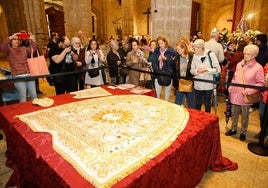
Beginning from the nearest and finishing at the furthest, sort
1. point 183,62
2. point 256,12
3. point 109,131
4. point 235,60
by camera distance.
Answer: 1. point 109,131
2. point 183,62
3. point 235,60
4. point 256,12

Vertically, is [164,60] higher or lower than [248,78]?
higher

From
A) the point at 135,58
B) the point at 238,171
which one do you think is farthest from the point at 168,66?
the point at 238,171

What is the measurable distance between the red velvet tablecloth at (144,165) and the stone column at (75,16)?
6639mm

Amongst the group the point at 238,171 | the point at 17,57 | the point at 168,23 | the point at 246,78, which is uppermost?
the point at 168,23

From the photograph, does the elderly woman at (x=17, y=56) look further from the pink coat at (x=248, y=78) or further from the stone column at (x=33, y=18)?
the stone column at (x=33, y=18)

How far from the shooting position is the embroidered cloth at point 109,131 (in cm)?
166

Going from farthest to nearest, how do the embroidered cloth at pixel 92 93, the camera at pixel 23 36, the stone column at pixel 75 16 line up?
the stone column at pixel 75 16
the camera at pixel 23 36
the embroidered cloth at pixel 92 93

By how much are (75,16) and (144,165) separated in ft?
28.7

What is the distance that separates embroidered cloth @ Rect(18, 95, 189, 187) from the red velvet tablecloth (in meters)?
0.07

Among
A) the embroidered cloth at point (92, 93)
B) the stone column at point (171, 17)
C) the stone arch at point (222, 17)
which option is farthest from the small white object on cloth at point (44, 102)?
the stone arch at point (222, 17)

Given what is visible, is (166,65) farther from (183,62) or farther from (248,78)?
(248,78)

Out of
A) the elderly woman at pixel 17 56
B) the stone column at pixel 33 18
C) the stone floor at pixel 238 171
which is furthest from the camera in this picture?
Answer: the stone column at pixel 33 18

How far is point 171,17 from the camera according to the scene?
5695 millimetres

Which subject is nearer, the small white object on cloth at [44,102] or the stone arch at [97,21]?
the small white object on cloth at [44,102]
